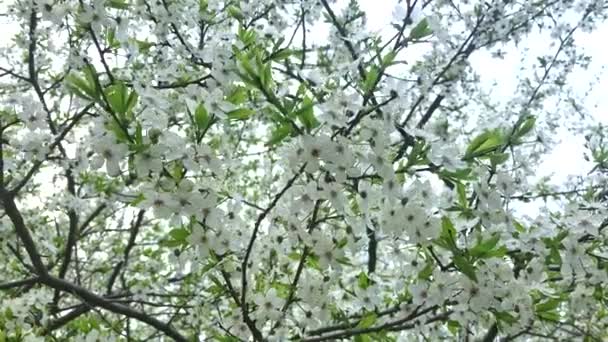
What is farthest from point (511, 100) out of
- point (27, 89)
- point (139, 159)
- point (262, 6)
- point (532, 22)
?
point (139, 159)

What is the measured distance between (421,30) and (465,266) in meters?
0.80

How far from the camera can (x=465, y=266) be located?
2.20 meters

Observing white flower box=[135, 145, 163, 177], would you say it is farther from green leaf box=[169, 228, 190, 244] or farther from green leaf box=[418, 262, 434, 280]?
green leaf box=[418, 262, 434, 280]

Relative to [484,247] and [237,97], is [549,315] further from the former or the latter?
[237,97]

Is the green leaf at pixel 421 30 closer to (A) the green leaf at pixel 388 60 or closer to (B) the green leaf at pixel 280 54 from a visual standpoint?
(A) the green leaf at pixel 388 60

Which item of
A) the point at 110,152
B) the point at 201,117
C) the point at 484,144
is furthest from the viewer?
the point at 484,144

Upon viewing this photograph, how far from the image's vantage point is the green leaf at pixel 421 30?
95.4 inches

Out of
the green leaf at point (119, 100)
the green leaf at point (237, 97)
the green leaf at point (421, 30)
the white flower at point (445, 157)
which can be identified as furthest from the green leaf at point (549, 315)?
the green leaf at point (119, 100)

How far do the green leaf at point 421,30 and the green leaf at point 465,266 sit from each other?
753 mm

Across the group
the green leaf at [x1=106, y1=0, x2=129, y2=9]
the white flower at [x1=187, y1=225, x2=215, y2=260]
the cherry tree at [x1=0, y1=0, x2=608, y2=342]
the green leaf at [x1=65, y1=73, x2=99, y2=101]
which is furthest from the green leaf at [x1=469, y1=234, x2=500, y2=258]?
the green leaf at [x1=106, y1=0, x2=129, y2=9]

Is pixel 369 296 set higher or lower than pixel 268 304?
higher

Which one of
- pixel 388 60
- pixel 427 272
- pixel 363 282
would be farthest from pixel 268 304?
pixel 388 60

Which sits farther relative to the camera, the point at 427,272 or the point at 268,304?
the point at 268,304

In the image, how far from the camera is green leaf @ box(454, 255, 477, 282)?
7.22 feet
